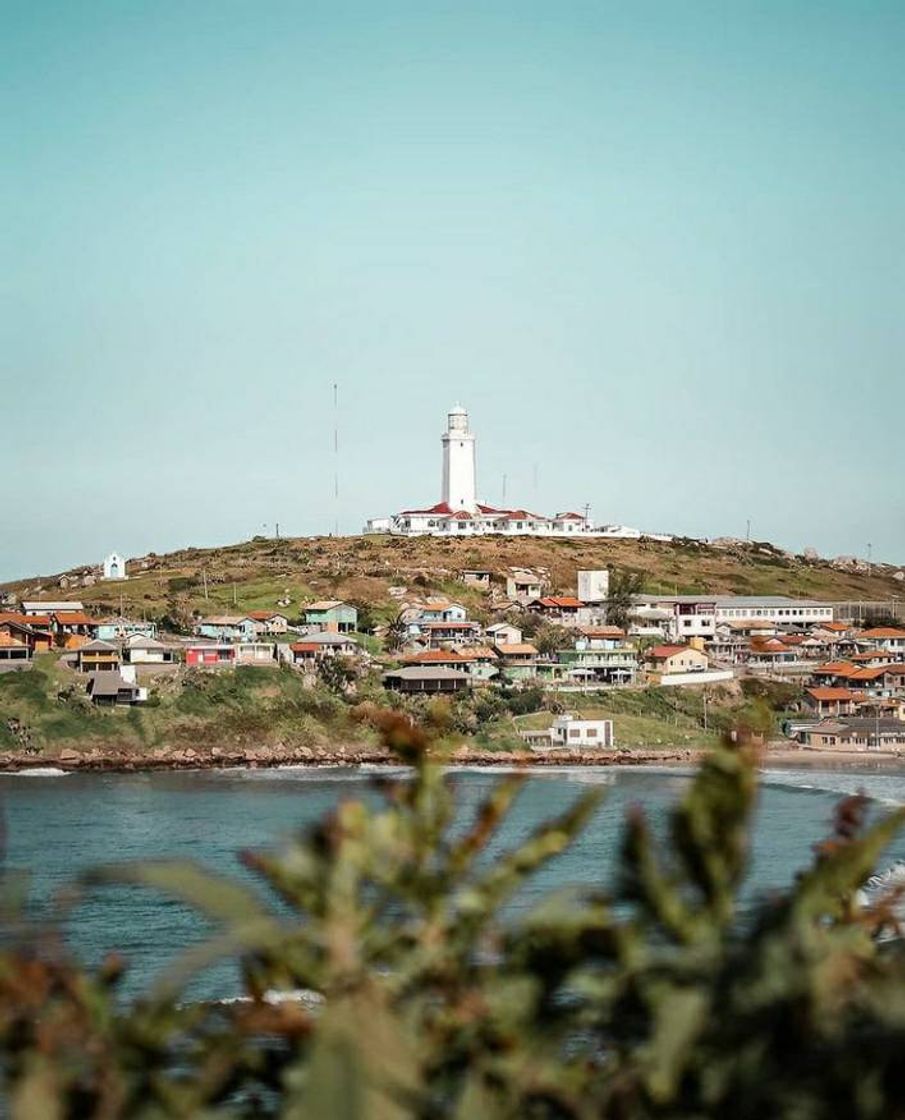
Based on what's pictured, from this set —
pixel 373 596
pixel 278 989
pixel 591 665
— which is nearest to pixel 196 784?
pixel 591 665

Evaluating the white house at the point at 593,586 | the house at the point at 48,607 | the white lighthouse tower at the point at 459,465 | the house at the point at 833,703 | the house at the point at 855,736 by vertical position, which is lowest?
the house at the point at 855,736

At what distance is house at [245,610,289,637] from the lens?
1846 inches

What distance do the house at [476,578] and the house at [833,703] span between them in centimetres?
1327

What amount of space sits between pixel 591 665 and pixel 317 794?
50.3 feet

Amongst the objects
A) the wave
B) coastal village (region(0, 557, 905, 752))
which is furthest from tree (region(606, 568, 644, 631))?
the wave

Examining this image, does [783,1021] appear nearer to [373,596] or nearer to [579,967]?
[579,967]

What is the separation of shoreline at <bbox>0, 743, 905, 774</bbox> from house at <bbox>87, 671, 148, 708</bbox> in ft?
7.09

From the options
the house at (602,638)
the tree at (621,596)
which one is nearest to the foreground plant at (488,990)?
the house at (602,638)

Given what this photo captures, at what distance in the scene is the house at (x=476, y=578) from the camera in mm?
55094

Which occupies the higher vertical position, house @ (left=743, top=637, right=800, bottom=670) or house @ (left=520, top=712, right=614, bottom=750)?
house @ (left=743, top=637, right=800, bottom=670)

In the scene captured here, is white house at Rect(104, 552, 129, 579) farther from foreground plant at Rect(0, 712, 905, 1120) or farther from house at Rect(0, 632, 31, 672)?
foreground plant at Rect(0, 712, 905, 1120)

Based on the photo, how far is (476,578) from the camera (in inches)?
2194

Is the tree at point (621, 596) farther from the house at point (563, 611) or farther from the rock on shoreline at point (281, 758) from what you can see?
the rock on shoreline at point (281, 758)

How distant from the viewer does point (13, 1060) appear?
2586 mm
